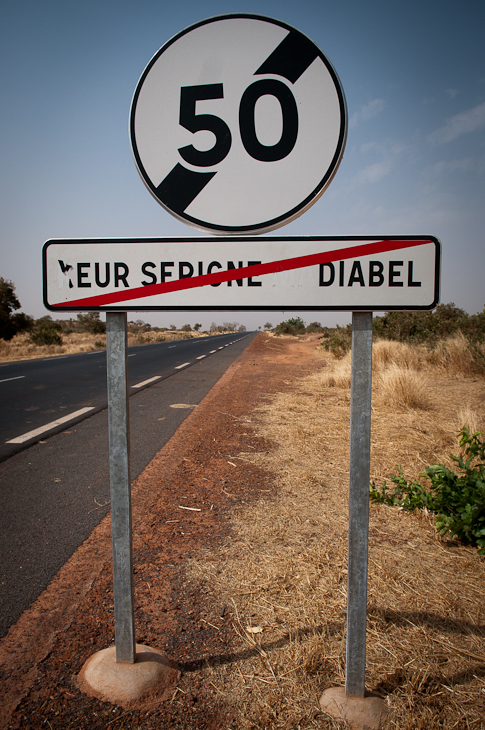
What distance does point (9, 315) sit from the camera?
27797mm

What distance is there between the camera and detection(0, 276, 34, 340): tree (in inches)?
1081

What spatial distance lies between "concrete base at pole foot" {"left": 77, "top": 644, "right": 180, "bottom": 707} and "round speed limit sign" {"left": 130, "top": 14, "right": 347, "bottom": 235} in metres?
1.77

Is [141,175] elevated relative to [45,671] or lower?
elevated

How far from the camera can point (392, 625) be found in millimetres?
1957

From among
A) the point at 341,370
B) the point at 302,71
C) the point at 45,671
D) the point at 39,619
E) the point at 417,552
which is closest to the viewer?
the point at 302,71

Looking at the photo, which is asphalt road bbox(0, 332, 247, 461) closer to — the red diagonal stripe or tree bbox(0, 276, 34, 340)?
the red diagonal stripe

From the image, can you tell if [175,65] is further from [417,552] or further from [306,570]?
[417,552]

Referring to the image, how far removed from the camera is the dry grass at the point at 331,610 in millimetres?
1550

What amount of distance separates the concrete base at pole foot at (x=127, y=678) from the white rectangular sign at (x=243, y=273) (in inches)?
57.9

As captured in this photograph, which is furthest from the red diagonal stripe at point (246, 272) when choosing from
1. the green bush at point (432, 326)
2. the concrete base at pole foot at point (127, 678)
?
the green bush at point (432, 326)

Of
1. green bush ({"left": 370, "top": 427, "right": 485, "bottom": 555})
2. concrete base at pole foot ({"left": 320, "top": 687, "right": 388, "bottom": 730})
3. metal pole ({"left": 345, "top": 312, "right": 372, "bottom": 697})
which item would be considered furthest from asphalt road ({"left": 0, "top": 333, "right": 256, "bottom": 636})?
green bush ({"left": 370, "top": 427, "right": 485, "bottom": 555})

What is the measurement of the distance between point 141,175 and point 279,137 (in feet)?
1.59

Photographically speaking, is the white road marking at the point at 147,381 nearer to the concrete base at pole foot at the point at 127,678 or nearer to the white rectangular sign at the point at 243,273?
the concrete base at pole foot at the point at 127,678

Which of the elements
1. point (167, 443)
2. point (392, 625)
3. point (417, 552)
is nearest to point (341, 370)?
point (167, 443)
